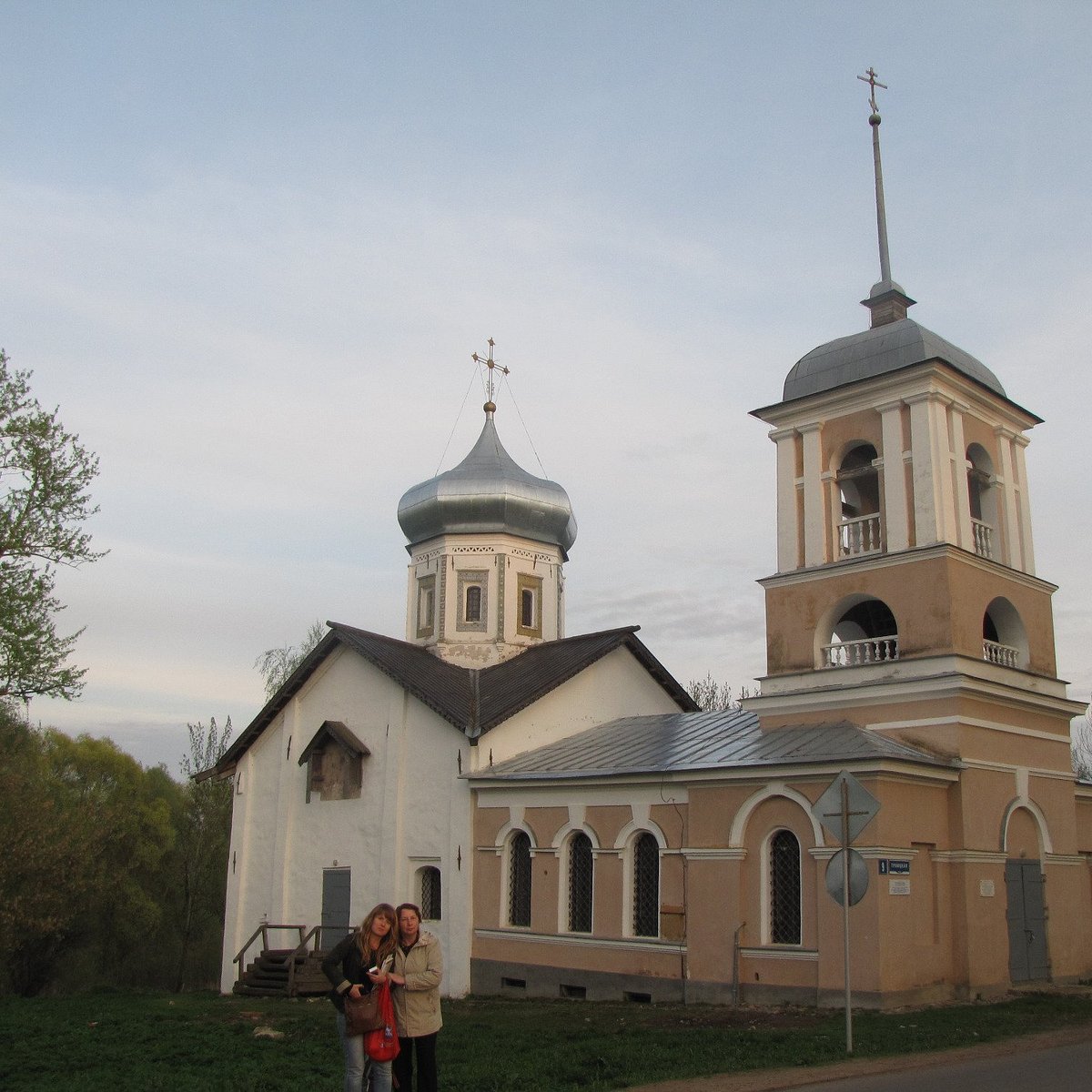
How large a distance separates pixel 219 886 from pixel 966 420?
31.3 m

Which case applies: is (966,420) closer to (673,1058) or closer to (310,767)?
(673,1058)

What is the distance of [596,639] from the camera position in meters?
25.0

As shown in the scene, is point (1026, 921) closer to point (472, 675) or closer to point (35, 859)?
point (472, 675)

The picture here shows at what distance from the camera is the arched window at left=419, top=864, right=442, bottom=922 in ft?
73.6

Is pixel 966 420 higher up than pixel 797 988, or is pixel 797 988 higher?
pixel 966 420

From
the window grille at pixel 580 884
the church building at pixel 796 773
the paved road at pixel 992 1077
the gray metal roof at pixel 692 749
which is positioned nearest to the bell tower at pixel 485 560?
the church building at pixel 796 773

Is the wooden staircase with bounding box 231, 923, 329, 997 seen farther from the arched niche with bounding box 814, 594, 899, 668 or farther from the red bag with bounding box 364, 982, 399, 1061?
the red bag with bounding box 364, 982, 399, 1061

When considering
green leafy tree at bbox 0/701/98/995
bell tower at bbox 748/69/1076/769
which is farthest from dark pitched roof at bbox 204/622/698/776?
bell tower at bbox 748/69/1076/769

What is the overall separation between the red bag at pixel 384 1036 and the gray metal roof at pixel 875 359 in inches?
555

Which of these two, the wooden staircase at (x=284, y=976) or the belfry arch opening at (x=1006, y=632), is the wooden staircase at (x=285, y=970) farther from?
the belfry arch opening at (x=1006, y=632)

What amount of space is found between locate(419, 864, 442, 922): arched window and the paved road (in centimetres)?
1266

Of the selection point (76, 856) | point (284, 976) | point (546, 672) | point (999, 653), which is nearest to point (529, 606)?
point (546, 672)

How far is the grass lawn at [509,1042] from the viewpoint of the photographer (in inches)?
433

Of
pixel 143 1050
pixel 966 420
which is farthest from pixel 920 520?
pixel 143 1050
